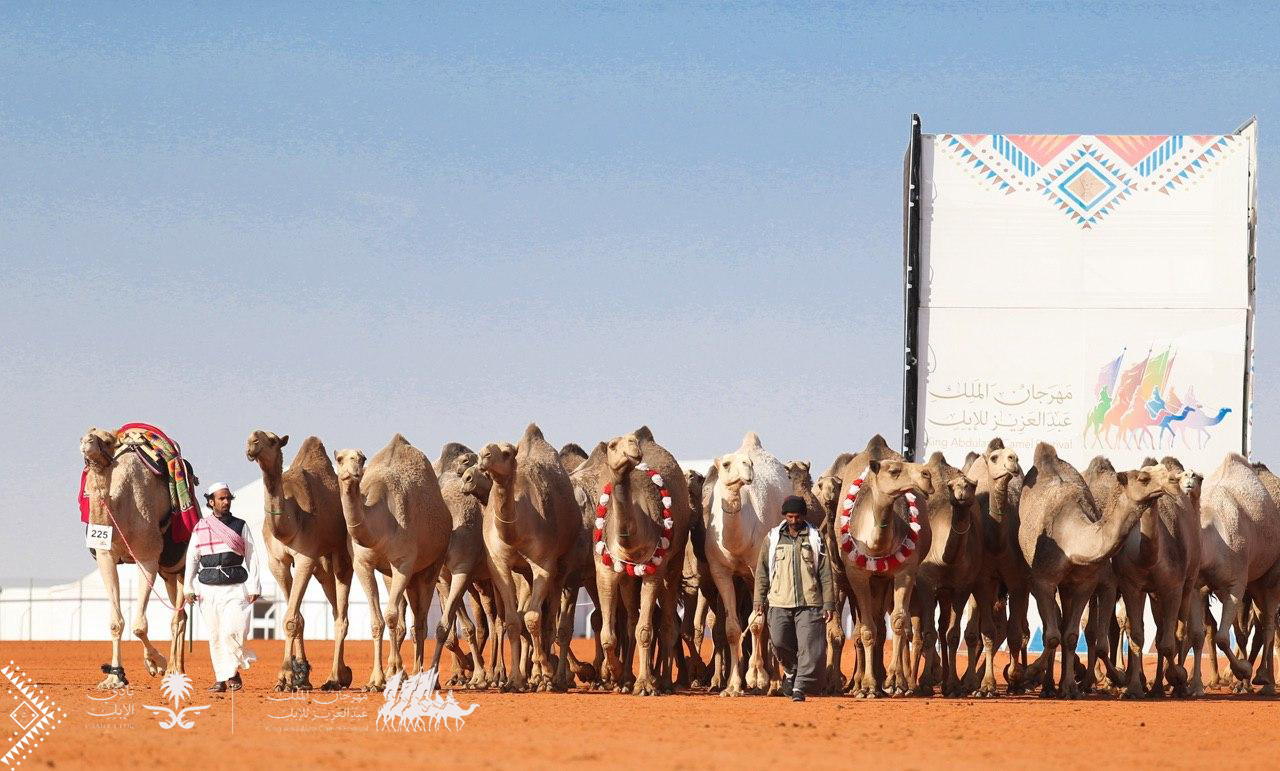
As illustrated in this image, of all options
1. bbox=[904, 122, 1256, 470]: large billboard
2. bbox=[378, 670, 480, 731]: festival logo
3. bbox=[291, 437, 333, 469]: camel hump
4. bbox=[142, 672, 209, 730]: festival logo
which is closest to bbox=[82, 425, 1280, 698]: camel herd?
bbox=[291, 437, 333, 469]: camel hump

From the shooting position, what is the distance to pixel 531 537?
1692 cm

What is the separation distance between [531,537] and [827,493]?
3.07 m

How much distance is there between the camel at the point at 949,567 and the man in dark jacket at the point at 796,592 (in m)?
1.88

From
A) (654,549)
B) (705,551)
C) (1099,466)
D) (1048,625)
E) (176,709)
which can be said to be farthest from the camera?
(1099,466)

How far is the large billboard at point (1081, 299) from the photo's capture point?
97.0 feet

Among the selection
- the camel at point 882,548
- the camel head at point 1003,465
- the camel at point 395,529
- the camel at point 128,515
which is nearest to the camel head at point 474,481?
the camel at point 395,529

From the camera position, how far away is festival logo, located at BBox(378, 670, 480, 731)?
41.3 ft

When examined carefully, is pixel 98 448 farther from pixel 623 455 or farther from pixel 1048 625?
pixel 1048 625

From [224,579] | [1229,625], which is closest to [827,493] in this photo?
[1229,625]

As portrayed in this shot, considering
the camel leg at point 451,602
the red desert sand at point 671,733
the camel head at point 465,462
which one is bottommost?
the red desert sand at point 671,733

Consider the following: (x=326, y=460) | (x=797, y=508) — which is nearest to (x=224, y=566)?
(x=326, y=460)

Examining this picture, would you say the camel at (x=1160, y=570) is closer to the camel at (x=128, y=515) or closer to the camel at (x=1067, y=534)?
the camel at (x=1067, y=534)

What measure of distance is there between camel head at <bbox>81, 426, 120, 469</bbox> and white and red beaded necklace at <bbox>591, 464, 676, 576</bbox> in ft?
16.3

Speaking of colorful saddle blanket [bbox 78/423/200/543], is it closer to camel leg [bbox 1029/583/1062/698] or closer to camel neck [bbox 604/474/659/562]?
camel neck [bbox 604/474/659/562]
